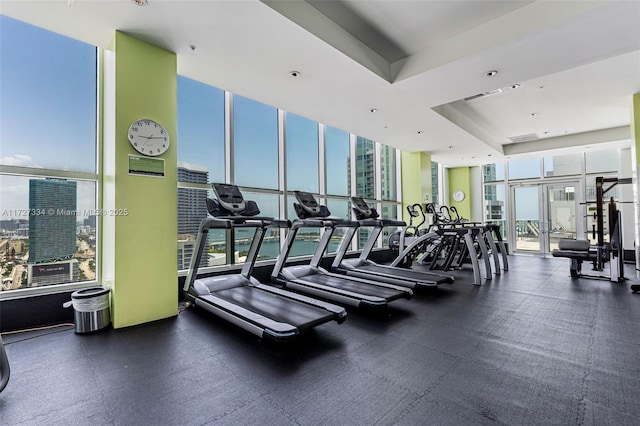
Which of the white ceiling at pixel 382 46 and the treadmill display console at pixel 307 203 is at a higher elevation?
the white ceiling at pixel 382 46

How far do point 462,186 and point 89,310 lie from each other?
36.2 ft

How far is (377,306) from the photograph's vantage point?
341 centimetres

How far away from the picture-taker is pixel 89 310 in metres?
3.00

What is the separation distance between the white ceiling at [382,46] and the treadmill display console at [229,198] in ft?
5.05

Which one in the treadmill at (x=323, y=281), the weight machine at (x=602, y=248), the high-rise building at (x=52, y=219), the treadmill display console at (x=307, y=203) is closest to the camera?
the high-rise building at (x=52, y=219)

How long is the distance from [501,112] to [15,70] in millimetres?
7843

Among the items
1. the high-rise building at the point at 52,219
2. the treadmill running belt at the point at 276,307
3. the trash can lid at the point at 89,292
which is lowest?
the treadmill running belt at the point at 276,307

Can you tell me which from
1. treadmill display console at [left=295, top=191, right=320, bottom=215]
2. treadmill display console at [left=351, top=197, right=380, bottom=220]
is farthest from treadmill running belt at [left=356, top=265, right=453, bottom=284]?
treadmill display console at [left=295, top=191, right=320, bottom=215]

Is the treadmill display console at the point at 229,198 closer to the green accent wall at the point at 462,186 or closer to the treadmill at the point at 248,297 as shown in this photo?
the treadmill at the point at 248,297

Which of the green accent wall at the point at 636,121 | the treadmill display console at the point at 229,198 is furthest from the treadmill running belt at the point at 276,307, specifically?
the green accent wall at the point at 636,121

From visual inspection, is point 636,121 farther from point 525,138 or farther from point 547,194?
point 547,194

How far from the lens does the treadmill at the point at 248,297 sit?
271cm

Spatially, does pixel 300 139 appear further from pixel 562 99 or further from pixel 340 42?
pixel 562 99

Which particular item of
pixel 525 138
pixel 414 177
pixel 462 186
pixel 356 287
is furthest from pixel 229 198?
pixel 462 186
